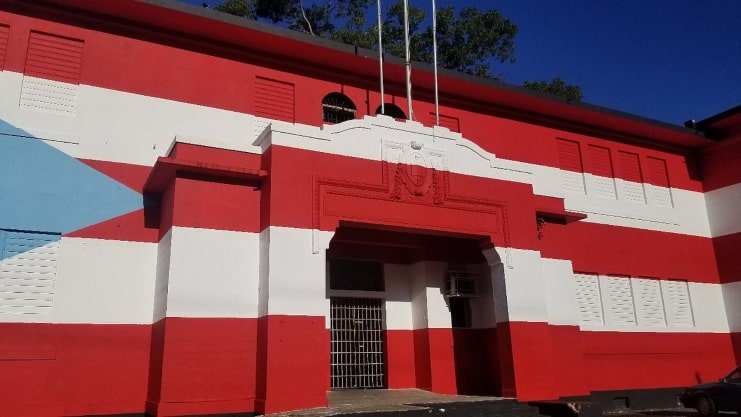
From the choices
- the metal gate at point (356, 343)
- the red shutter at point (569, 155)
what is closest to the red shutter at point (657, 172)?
the red shutter at point (569, 155)

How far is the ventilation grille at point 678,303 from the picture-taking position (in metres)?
16.0

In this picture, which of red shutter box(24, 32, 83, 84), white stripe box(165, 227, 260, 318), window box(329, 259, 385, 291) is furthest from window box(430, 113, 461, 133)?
red shutter box(24, 32, 83, 84)

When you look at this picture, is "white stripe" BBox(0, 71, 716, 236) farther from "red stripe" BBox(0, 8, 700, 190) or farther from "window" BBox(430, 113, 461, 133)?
"window" BBox(430, 113, 461, 133)

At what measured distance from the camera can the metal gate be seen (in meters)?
12.0

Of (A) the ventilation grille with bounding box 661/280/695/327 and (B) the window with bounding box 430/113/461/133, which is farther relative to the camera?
(A) the ventilation grille with bounding box 661/280/695/327

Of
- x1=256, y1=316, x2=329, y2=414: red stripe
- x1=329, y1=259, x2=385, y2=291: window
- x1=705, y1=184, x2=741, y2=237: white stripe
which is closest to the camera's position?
x1=256, y1=316, x2=329, y2=414: red stripe

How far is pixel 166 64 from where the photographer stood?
11.4 m

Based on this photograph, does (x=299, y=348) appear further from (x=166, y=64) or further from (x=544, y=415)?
(x=166, y=64)

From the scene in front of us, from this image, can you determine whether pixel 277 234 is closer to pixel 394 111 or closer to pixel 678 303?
pixel 394 111

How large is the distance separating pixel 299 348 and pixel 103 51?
6.50 m

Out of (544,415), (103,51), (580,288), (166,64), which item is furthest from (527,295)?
(103,51)

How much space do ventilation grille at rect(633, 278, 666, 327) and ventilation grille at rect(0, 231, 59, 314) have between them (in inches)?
533

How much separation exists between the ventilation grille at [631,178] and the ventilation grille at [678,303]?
2.43m

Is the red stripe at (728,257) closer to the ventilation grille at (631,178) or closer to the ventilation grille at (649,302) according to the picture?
the ventilation grille at (649,302)
